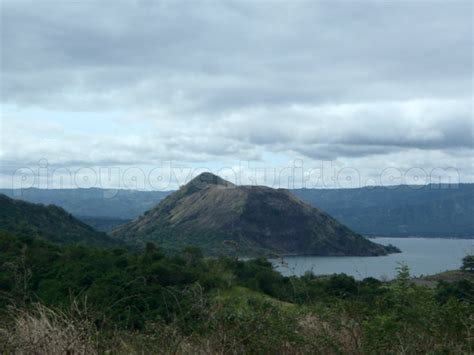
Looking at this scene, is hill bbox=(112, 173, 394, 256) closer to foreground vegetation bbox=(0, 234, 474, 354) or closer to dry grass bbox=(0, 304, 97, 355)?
foreground vegetation bbox=(0, 234, 474, 354)

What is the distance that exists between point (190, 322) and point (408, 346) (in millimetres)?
2361

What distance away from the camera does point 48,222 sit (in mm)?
106500

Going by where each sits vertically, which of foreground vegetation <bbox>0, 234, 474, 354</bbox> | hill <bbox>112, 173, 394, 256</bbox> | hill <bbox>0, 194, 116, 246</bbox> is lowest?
hill <bbox>112, 173, 394, 256</bbox>

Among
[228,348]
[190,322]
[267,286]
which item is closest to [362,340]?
[228,348]

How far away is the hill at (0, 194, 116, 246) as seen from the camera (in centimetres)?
9085

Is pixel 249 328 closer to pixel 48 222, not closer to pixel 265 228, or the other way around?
pixel 48 222

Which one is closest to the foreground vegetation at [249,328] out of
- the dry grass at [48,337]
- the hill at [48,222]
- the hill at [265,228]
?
the dry grass at [48,337]

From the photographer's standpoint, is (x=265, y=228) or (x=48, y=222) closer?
(x=48, y=222)

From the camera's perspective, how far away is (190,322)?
6.44 meters

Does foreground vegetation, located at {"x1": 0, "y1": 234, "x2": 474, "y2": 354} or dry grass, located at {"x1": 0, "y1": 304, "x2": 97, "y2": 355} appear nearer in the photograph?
dry grass, located at {"x1": 0, "y1": 304, "x2": 97, "y2": 355}

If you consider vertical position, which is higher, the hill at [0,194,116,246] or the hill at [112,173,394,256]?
the hill at [0,194,116,246]

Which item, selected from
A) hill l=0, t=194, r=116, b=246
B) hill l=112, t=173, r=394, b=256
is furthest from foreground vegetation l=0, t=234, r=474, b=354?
hill l=112, t=173, r=394, b=256

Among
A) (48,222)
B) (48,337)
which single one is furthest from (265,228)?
(48,337)

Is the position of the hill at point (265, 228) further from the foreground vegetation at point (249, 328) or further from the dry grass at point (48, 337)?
the dry grass at point (48, 337)
